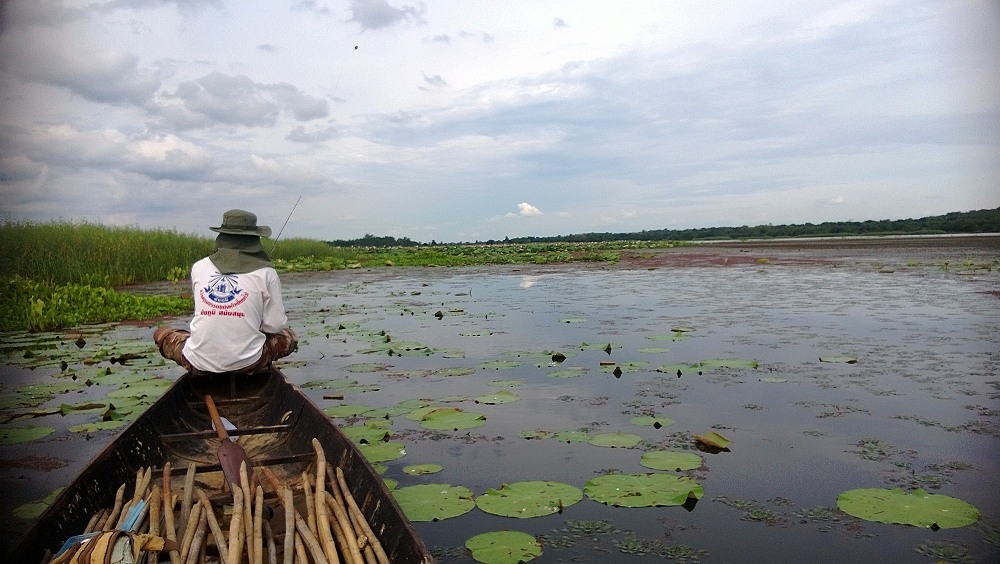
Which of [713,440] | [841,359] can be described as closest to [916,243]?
[841,359]

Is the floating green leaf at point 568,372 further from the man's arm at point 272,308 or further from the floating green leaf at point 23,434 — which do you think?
the floating green leaf at point 23,434

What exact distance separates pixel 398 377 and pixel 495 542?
12.7 ft

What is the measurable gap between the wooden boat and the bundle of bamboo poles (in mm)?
75

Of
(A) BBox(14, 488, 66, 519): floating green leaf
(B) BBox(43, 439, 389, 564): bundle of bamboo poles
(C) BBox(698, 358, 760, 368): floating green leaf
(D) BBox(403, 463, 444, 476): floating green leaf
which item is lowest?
(D) BBox(403, 463, 444, 476): floating green leaf

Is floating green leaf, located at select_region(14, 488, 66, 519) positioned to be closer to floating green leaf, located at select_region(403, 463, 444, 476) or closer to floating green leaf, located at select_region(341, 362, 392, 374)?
floating green leaf, located at select_region(403, 463, 444, 476)

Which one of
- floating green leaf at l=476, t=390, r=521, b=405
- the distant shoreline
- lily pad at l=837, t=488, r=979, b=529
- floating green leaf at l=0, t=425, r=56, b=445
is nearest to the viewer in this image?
lily pad at l=837, t=488, r=979, b=529

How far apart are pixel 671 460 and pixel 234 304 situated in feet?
9.32

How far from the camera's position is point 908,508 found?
333 centimetres

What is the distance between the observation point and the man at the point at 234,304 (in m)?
4.28

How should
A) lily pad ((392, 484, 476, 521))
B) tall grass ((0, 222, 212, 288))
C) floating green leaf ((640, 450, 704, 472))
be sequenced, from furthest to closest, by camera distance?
1. tall grass ((0, 222, 212, 288))
2. floating green leaf ((640, 450, 704, 472))
3. lily pad ((392, 484, 476, 521))

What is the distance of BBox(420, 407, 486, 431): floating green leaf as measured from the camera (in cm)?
498

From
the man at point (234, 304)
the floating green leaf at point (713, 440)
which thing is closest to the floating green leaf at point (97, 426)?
the man at point (234, 304)

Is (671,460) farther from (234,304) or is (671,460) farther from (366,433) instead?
(234,304)

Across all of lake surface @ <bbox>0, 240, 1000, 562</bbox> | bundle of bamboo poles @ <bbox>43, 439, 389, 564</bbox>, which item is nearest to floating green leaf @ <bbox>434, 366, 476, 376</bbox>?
lake surface @ <bbox>0, 240, 1000, 562</bbox>
